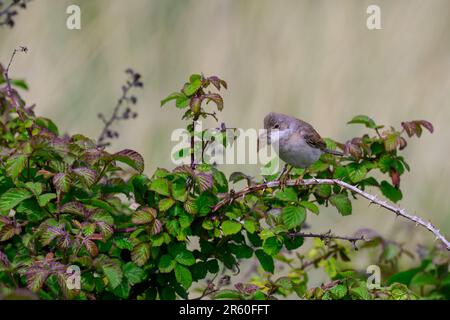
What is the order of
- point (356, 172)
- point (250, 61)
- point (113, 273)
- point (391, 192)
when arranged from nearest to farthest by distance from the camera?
1. point (113, 273)
2. point (356, 172)
3. point (391, 192)
4. point (250, 61)

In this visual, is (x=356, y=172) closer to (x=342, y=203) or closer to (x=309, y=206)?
(x=342, y=203)

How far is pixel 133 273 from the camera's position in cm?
307

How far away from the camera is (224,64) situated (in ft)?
23.1

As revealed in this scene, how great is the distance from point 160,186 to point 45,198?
1.36ft

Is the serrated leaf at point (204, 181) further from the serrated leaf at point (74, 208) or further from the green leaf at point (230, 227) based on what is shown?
the serrated leaf at point (74, 208)

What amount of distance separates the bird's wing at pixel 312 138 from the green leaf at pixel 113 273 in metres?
1.19

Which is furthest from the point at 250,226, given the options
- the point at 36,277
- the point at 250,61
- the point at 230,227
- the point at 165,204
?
the point at 250,61

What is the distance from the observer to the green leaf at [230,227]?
3099 millimetres

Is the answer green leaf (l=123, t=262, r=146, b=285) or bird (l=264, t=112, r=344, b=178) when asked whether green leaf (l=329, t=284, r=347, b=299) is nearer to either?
green leaf (l=123, t=262, r=146, b=285)

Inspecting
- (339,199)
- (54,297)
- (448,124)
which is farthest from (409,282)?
(448,124)

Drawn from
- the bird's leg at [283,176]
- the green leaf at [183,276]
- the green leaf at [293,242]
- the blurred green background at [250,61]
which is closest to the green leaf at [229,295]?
the green leaf at [183,276]

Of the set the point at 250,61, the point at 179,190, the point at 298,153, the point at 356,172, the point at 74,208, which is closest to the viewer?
the point at 74,208

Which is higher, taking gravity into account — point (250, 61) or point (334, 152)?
point (250, 61)
